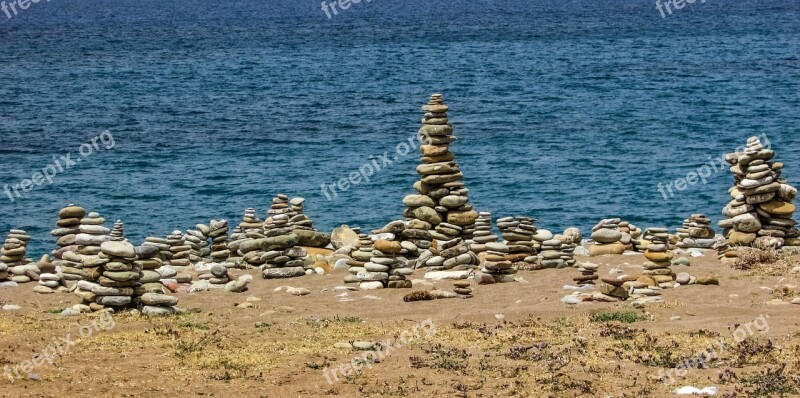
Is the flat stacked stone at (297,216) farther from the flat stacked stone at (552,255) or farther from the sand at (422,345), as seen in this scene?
the flat stacked stone at (552,255)

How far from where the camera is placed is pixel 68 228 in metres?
34.7

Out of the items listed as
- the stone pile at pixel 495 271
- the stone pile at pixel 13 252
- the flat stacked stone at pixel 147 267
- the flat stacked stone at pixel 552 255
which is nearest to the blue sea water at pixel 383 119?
the stone pile at pixel 13 252

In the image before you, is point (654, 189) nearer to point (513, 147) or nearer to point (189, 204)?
point (513, 147)

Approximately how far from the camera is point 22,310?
27078 mm

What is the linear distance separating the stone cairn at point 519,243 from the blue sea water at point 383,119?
23209mm

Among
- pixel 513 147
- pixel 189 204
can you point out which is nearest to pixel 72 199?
pixel 189 204

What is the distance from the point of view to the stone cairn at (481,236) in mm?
34188

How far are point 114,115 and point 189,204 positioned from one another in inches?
1553

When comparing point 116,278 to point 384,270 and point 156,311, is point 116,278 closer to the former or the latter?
point 156,311

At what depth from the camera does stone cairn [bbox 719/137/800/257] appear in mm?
32000

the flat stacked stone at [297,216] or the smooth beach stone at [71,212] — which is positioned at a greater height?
the smooth beach stone at [71,212]

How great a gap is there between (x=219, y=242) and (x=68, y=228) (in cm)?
515

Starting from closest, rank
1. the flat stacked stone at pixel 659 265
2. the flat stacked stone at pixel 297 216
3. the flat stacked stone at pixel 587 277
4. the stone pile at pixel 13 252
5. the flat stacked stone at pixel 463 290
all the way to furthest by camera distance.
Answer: the flat stacked stone at pixel 463 290 < the flat stacked stone at pixel 659 265 < the flat stacked stone at pixel 587 277 < the stone pile at pixel 13 252 < the flat stacked stone at pixel 297 216

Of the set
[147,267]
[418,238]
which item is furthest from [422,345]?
[418,238]
